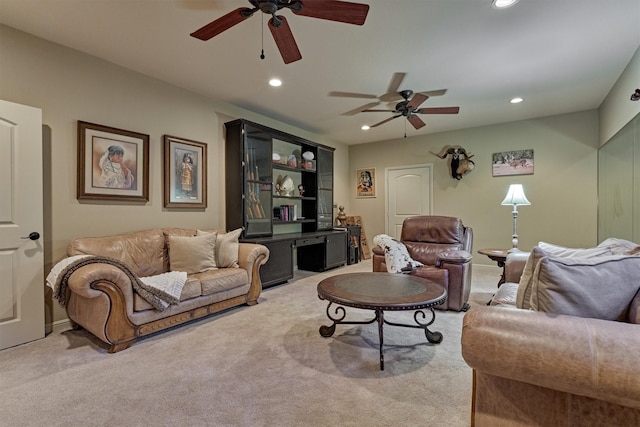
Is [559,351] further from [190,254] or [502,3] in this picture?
[190,254]

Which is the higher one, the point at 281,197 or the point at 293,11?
the point at 293,11

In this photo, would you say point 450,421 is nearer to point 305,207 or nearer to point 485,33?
point 485,33

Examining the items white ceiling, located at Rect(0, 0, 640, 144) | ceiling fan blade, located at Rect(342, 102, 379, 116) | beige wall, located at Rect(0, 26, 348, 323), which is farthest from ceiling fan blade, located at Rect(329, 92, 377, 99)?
beige wall, located at Rect(0, 26, 348, 323)

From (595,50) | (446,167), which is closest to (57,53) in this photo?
(595,50)

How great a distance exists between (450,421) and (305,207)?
442cm

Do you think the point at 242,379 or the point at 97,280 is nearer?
the point at 242,379

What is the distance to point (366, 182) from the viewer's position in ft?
23.0

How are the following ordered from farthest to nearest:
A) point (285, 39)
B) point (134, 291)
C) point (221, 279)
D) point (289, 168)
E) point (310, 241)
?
point (289, 168), point (310, 241), point (221, 279), point (134, 291), point (285, 39)

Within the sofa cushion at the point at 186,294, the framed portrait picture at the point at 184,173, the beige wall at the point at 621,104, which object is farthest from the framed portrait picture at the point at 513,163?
the sofa cushion at the point at 186,294

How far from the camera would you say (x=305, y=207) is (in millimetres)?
5707

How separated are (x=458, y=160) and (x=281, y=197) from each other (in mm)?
3431

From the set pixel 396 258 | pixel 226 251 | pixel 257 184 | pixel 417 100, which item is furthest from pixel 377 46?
pixel 226 251

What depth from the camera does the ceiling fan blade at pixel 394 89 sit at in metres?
3.40

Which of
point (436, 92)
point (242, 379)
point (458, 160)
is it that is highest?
point (436, 92)
